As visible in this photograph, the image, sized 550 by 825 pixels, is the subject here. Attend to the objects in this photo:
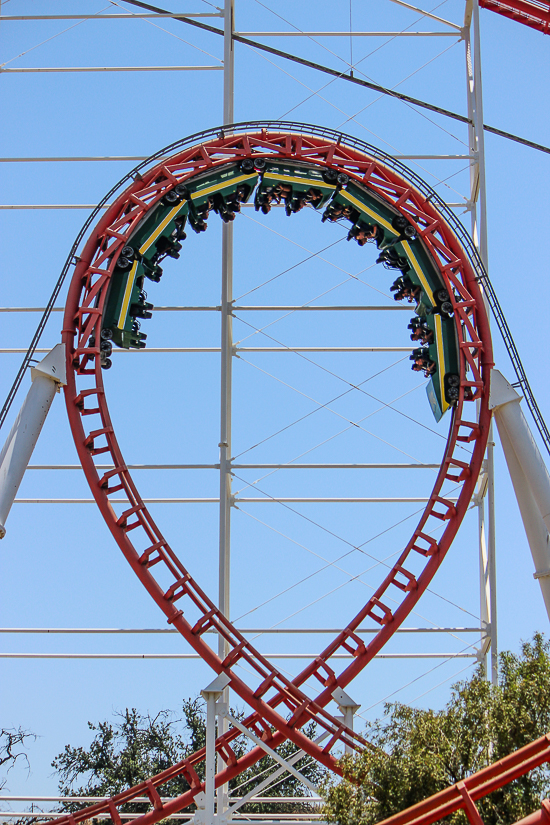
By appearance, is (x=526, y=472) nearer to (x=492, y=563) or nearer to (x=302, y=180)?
(x=492, y=563)

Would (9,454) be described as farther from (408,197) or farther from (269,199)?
(408,197)

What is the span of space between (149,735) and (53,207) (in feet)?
32.3

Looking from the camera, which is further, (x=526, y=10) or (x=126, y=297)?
(x=526, y=10)

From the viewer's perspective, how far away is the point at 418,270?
13.8 meters

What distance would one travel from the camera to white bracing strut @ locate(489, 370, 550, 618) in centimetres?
1242

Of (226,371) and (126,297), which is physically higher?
(126,297)

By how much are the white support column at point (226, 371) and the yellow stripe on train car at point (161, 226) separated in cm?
228

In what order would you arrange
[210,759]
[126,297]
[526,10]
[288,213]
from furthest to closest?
[526,10], [288,213], [126,297], [210,759]

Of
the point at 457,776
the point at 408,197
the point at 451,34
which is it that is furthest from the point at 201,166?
→ the point at 457,776

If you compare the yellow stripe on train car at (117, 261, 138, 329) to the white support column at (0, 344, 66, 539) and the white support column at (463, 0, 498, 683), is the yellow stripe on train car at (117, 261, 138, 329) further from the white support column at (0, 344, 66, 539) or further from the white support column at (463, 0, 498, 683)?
the white support column at (463, 0, 498, 683)

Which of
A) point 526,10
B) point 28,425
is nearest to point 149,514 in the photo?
point 28,425

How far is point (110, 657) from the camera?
15562 mm

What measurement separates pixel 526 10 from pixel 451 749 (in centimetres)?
1255

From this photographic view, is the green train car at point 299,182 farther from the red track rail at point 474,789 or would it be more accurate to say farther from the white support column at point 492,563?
the red track rail at point 474,789
